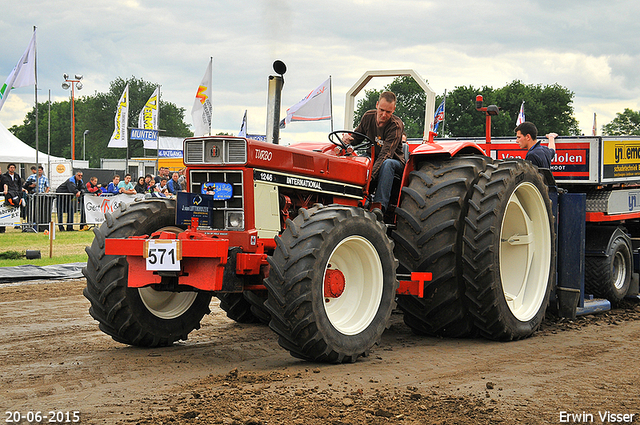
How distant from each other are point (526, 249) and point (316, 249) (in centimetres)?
323

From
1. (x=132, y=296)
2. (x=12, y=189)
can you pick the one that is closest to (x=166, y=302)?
(x=132, y=296)

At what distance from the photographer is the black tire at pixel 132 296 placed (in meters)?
5.82

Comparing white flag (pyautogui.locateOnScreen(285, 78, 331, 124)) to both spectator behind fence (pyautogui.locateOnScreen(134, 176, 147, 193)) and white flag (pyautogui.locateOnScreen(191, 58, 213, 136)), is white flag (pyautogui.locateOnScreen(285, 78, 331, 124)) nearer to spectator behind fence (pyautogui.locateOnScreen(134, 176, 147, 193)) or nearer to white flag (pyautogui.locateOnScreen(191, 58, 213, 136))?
white flag (pyautogui.locateOnScreen(191, 58, 213, 136))

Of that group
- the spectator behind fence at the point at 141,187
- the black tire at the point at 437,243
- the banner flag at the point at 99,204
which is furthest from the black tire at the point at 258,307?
the spectator behind fence at the point at 141,187

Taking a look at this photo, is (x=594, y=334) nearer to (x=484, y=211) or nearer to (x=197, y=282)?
(x=484, y=211)

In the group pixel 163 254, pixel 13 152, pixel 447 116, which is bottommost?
pixel 163 254

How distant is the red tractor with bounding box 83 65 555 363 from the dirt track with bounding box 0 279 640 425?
274 millimetres

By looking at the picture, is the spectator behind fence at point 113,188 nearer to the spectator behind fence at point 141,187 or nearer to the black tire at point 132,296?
the spectator behind fence at point 141,187

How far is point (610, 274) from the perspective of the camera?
882cm

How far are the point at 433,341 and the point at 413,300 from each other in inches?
17.3

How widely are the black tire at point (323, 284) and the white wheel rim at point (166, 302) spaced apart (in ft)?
→ 4.85

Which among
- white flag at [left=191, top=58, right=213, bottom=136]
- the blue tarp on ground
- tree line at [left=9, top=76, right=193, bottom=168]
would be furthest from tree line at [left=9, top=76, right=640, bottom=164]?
white flag at [left=191, top=58, right=213, bottom=136]

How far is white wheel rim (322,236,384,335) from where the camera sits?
18.8 ft

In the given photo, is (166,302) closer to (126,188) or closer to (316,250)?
(316,250)
